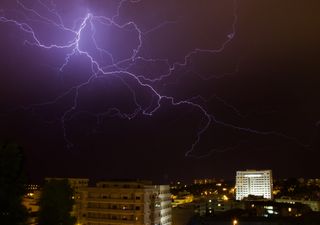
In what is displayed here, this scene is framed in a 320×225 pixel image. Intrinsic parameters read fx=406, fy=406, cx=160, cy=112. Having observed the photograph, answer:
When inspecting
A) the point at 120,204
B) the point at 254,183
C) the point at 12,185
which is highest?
the point at 12,185

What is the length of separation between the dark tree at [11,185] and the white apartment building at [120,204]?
23.5 meters

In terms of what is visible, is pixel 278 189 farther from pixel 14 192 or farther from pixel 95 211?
pixel 14 192

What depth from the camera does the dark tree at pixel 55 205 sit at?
38.1 ft

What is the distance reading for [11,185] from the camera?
28.7 ft

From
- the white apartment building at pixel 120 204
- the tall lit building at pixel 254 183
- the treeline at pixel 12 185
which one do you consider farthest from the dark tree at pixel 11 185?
the tall lit building at pixel 254 183

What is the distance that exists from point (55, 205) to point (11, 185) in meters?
3.30

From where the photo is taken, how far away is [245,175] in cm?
8506

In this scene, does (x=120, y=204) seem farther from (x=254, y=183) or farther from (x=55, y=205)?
(x=254, y=183)

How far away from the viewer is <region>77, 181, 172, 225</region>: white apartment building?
3188 centimetres

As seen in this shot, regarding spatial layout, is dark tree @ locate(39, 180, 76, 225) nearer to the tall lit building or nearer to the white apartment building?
the white apartment building

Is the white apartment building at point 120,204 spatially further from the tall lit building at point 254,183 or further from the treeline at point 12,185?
the tall lit building at point 254,183

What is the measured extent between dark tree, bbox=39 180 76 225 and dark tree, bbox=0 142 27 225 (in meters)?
2.79

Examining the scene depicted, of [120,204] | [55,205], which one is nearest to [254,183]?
[120,204]

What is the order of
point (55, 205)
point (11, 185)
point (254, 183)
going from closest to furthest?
point (11, 185) → point (55, 205) → point (254, 183)
